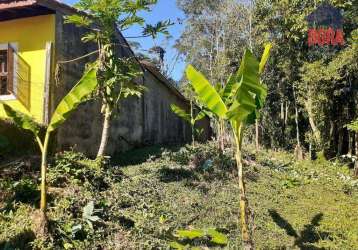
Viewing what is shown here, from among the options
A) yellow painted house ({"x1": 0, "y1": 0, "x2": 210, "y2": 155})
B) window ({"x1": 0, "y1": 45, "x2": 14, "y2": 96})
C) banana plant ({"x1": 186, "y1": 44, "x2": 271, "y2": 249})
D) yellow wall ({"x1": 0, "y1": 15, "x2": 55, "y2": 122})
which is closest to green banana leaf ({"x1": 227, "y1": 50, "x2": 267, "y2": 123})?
banana plant ({"x1": 186, "y1": 44, "x2": 271, "y2": 249})

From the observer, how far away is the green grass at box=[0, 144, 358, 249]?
7.73 meters

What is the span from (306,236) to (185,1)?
24.4 meters

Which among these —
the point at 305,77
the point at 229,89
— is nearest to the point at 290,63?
the point at 305,77

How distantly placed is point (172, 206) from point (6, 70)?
628cm

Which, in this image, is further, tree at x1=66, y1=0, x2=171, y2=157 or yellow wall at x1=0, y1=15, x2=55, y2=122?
yellow wall at x1=0, y1=15, x2=55, y2=122

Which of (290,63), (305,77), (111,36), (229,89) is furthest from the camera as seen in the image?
(290,63)

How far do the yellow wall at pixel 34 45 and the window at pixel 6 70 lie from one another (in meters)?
0.32

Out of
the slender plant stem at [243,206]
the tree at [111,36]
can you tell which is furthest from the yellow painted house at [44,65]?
the slender plant stem at [243,206]

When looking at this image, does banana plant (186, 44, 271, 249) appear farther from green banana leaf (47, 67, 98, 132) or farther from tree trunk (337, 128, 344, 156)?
tree trunk (337, 128, 344, 156)

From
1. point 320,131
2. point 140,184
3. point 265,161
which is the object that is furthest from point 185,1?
point 140,184

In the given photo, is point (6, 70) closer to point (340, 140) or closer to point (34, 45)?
point (34, 45)

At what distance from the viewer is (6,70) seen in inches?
486

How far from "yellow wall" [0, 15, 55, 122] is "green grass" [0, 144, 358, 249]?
91.8 inches

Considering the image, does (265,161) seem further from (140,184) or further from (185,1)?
(185,1)
